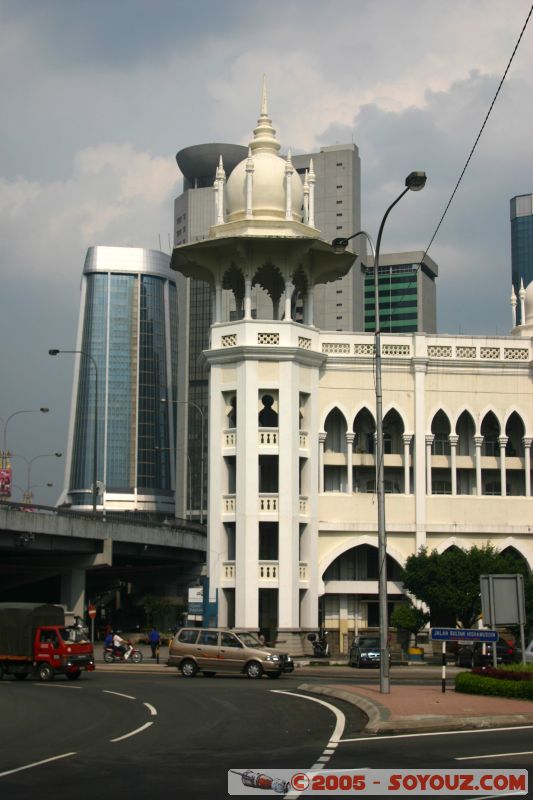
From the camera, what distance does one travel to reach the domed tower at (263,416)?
5453 centimetres

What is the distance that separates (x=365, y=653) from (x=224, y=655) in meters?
9.21

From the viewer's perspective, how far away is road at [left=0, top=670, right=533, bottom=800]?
602 inches

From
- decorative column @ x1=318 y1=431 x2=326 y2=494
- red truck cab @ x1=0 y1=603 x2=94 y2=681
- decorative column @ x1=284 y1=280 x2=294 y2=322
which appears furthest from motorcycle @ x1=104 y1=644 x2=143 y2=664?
decorative column @ x1=284 y1=280 x2=294 y2=322

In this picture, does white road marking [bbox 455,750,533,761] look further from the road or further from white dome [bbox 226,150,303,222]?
white dome [bbox 226,150,303,222]

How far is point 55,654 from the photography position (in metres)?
39.5

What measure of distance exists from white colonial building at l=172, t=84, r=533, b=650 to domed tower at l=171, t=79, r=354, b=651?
7 cm

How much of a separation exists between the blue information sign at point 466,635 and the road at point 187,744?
139 inches

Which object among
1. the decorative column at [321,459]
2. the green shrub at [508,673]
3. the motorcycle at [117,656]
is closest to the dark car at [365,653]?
the decorative column at [321,459]

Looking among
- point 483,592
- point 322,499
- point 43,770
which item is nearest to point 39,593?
point 322,499

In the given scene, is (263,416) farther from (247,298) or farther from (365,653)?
(365,653)

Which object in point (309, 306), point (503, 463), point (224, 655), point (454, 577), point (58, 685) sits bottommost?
point (58, 685)

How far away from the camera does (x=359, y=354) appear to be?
192 feet

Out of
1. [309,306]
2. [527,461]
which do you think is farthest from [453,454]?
[309,306]

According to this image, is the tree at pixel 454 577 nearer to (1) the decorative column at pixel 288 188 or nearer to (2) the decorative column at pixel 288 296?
(2) the decorative column at pixel 288 296
